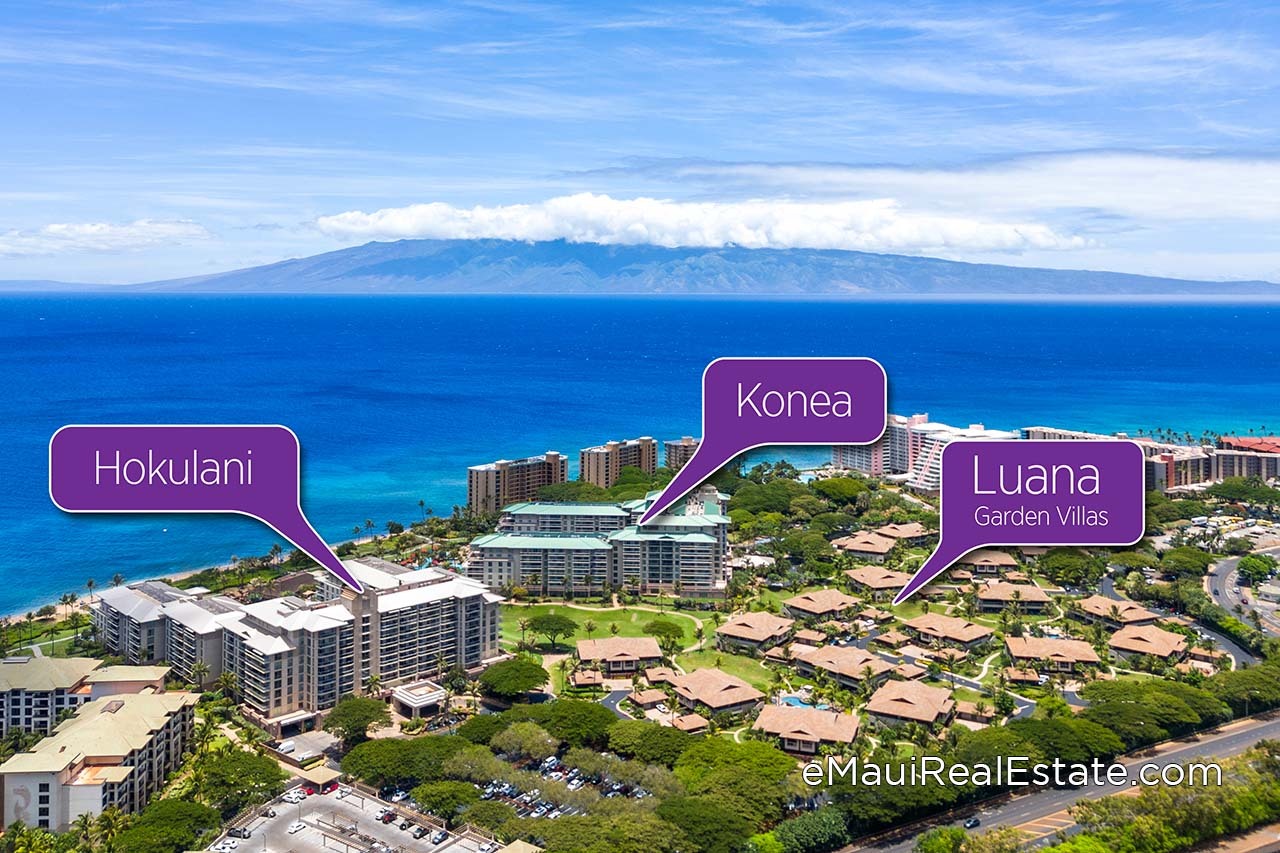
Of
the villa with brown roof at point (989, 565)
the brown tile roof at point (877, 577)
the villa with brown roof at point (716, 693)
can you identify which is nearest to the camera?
the villa with brown roof at point (716, 693)

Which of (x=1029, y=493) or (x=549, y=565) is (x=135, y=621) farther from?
(x=1029, y=493)

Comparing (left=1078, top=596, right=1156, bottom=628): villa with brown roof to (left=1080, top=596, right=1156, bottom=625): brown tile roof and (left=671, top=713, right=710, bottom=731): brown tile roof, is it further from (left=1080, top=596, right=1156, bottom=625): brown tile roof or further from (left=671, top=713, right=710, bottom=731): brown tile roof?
(left=671, top=713, right=710, bottom=731): brown tile roof

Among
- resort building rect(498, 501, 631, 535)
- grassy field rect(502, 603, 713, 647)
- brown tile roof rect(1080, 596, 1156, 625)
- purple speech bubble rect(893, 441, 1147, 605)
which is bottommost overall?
grassy field rect(502, 603, 713, 647)

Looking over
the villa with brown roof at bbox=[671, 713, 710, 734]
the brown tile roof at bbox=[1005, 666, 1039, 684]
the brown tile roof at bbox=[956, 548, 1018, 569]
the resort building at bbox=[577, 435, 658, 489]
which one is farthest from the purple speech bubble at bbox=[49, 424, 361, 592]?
the resort building at bbox=[577, 435, 658, 489]

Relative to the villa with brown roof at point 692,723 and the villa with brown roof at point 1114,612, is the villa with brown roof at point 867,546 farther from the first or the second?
the villa with brown roof at point 692,723

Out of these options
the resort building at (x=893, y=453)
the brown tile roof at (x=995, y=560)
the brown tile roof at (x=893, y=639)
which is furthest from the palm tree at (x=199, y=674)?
the resort building at (x=893, y=453)
